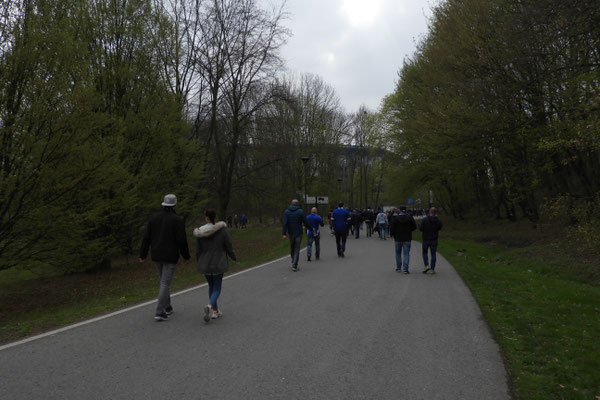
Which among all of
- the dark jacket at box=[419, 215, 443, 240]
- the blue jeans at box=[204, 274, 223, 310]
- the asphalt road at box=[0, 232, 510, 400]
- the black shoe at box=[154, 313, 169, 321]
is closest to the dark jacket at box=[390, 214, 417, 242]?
the dark jacket at box=[419, 215, 443, 240]

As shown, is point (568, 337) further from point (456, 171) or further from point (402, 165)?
point (402, 165)

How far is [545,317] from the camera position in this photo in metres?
6.29

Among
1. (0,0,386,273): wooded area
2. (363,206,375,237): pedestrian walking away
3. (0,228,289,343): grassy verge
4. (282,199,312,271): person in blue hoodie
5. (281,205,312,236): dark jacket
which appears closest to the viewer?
(0,228,289,343): grassy verge

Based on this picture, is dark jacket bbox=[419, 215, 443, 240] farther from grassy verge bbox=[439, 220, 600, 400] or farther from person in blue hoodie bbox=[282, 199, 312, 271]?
person in blue hoodie bbox=[282, 199, 312, 271]

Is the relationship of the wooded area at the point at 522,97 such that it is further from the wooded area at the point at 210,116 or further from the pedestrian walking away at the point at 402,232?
the pedestrian walking away at the point at 402,232

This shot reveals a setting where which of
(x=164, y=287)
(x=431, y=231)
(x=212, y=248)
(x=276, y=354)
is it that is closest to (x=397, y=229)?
(x=431, y=231)

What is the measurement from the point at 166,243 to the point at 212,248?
0.70 metres

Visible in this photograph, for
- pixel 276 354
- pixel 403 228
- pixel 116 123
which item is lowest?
pixel 276 354

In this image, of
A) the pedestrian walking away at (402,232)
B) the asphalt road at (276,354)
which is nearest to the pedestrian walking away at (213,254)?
the asphalt road at (276,354)

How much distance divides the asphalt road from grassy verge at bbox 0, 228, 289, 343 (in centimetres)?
80

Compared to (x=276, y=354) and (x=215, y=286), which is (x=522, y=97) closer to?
(x=215, y=286)

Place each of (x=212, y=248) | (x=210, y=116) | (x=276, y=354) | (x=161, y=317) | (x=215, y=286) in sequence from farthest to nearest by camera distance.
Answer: (x=210, y=116), (x=212, y=248), (x=215, y=286), (x=161, y=317), (x=276, y=354)

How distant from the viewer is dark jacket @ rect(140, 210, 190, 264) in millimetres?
6203

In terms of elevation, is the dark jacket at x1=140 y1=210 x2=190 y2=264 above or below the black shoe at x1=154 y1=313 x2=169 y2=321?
above
